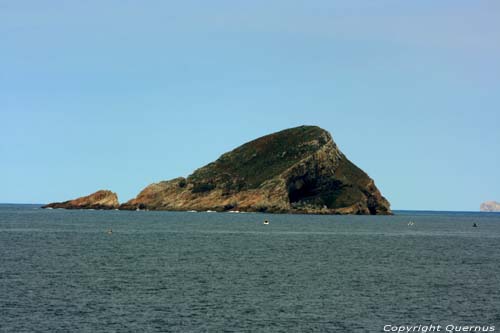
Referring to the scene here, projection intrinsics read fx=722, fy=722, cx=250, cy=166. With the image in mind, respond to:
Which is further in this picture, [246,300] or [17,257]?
[17,257]

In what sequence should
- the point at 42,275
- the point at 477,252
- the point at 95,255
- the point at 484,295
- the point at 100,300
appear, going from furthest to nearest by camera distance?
the point at 477,252, the point at 95,255, the point at 42,275, the point at 484,295, the point at 100,300

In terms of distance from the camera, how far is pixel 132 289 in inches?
2645

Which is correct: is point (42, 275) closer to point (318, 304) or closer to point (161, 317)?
point (161, 317)

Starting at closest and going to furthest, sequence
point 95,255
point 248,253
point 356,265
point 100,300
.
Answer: point 100,300
point 356,265
point 95,255
point 248,253

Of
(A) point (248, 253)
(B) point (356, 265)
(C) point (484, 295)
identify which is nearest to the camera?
(C) point (484, 295)

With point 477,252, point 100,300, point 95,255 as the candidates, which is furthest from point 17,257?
point 477,252

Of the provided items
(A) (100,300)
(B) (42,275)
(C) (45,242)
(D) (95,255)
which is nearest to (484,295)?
(A) (100,300)

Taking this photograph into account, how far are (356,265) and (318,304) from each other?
1246 inches

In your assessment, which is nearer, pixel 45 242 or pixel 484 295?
pixel 484 295

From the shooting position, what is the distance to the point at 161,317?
54312 mm

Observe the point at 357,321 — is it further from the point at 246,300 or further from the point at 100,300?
the point at 100,300

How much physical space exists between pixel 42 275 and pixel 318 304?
103 feet

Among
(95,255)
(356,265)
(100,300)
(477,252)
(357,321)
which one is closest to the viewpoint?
(357,321)

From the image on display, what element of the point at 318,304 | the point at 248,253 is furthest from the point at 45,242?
the point at 318,304
